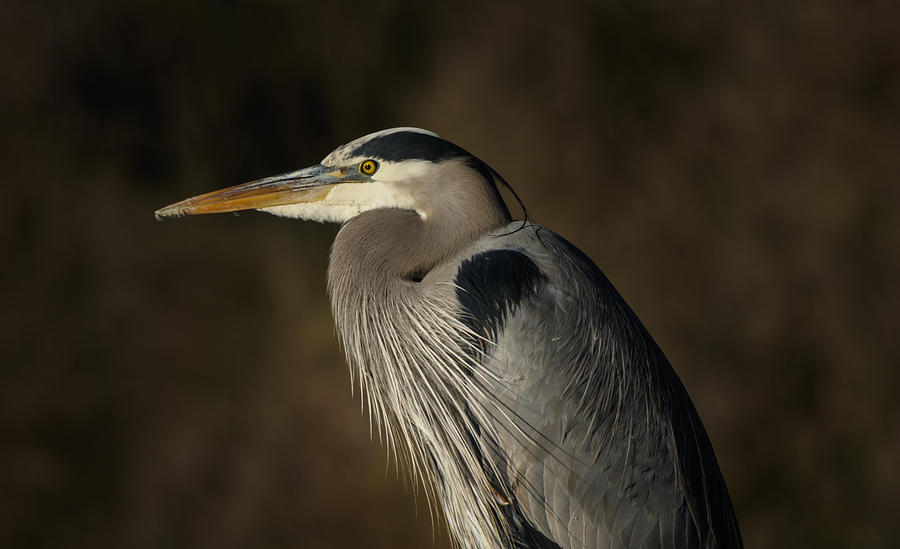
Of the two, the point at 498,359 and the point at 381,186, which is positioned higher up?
the point at 381,186

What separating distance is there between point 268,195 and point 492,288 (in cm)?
43

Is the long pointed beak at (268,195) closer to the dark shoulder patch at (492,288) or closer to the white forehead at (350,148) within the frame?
the white forehead at (350,148)

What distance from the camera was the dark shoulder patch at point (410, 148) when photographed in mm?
1171

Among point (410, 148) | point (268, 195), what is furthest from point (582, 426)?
point (268, 195)

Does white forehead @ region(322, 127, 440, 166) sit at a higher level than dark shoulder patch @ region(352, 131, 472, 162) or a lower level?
higher

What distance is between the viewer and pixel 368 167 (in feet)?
3.93


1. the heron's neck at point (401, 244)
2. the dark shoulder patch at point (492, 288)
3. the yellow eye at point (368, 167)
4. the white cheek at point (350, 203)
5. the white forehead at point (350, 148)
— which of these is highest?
the white forehead at point (350, 148)

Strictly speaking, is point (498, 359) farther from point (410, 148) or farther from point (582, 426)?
point (410, 148)

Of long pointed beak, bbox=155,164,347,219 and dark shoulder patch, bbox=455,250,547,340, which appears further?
long pointed beak, bbox=155,164,347,219

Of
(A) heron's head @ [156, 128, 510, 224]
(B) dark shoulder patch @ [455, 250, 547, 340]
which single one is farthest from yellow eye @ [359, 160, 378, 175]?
(B) dark shoulder patch @ [455, 250, 547, 340]

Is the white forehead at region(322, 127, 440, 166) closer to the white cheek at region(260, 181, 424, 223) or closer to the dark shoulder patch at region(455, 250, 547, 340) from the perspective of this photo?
the white cheek at region(260, 181, 424, 223)

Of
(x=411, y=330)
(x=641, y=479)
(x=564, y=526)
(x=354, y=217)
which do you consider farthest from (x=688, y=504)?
(x=354, y=217)

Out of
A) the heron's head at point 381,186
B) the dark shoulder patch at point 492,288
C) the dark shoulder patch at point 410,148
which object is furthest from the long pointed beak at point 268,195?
the dark shoulder patch at point 492,288

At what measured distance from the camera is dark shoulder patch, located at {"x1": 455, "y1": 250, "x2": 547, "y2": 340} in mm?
1117
